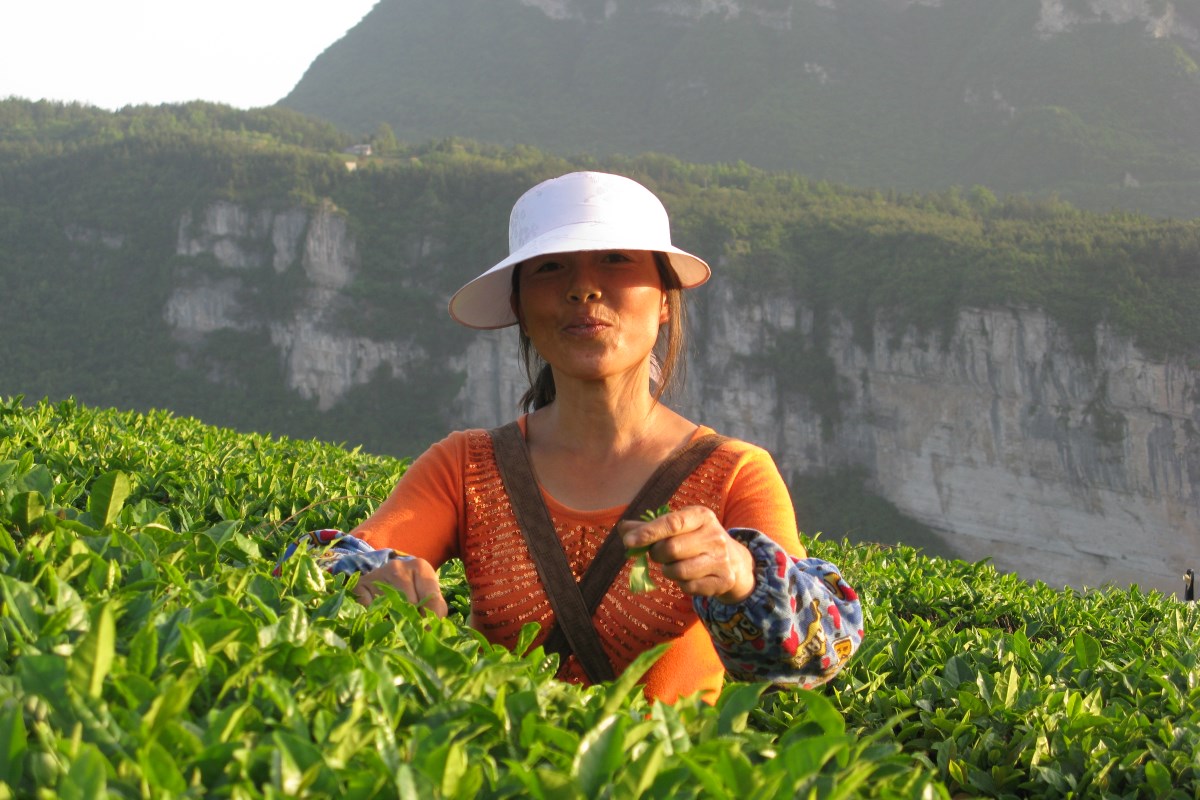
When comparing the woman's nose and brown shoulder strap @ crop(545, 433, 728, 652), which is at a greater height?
the woman's nose

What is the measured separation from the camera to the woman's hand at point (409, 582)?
1.97m

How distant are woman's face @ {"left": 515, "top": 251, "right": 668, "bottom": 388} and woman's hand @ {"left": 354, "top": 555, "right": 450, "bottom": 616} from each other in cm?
60

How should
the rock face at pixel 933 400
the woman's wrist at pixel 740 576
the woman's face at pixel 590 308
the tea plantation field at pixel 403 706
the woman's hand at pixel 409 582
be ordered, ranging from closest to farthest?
1. the tea plantation field at pixel 403 706
2. the woman's wrist at pixel 740 576
3. the woman's hand at pixel 409 582
4. the woman's face at pixel 590 308
5. the rock face at pixel 933 400

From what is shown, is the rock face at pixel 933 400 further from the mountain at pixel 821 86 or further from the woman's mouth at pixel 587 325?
the woman's mouth at pixel 587 325

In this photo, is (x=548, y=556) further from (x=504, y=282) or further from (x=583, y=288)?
(x=504, y=282)

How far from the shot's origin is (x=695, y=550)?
1.79 meters

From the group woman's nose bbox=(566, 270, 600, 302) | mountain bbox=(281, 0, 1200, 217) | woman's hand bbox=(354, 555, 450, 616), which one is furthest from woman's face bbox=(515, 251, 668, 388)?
mountain bbox=(281, 0, 1200, 217)

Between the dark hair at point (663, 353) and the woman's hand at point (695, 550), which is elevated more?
the dark hair at point (663, 353)

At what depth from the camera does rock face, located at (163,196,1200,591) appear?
2064 inches

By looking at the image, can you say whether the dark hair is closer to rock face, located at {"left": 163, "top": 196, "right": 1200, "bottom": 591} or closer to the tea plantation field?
the tea plantation field

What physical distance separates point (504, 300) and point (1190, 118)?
103242 mm

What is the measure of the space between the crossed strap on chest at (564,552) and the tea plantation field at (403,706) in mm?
405

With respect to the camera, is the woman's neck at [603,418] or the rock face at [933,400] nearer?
the woman's neck at [603,418]

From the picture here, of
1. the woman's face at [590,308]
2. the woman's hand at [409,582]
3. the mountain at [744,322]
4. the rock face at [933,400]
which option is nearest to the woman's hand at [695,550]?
the woman's hand at [409,582]
